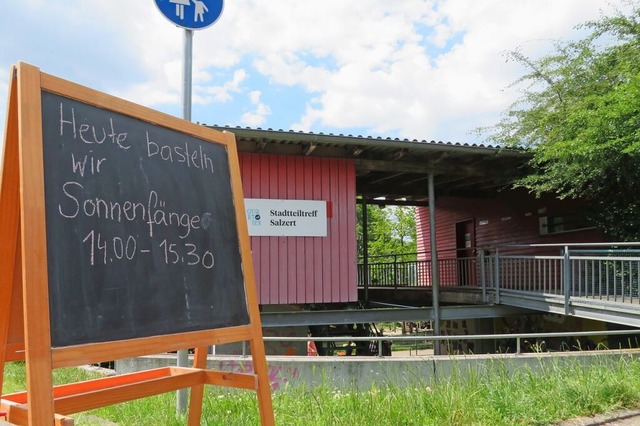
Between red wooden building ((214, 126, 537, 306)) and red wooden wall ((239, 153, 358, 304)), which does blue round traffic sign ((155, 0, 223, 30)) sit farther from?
red wooden wall ((239, 153, 358, 304))

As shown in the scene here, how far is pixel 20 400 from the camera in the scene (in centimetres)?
234

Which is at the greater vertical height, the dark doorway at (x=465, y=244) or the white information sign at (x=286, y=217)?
the white information sign at (x=286, y=217)

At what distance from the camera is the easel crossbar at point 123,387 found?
2.25 m

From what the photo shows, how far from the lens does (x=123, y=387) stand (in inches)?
95.4

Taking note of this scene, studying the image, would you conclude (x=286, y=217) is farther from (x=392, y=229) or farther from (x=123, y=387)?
(x=392, y=229)

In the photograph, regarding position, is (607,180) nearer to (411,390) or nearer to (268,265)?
(268,265)

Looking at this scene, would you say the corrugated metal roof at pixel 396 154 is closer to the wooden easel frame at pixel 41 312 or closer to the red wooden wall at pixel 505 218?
the red wooden wall at pixel 505 218

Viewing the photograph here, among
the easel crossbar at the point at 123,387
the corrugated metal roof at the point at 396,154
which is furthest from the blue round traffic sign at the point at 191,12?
the corrugated metal roof at the point at 396,154

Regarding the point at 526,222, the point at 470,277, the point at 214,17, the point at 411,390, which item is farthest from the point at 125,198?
the point at 526,222

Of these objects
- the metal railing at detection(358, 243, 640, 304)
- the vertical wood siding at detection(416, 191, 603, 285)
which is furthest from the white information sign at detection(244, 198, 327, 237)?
the vertical wood siding at detection(416, 191, 603, 285)

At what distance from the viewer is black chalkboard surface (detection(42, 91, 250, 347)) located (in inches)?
85.4

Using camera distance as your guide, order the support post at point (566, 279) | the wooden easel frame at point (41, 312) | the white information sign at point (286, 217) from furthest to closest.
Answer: the white information sign at point (286, 217), the support post at point (566, 279), the wooden easel frame at point (41, 312)

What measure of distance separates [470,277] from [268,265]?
21.9ft

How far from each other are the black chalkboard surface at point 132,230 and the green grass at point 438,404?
4.37 feet
